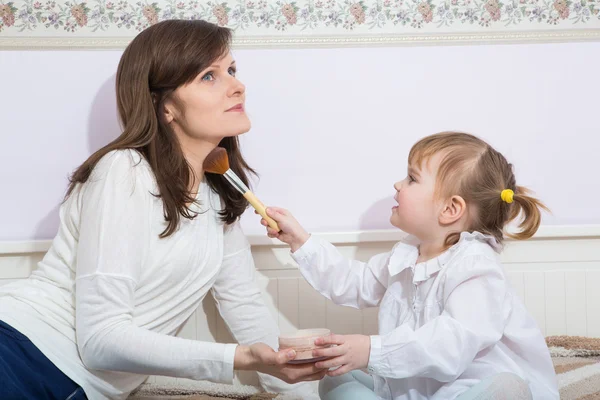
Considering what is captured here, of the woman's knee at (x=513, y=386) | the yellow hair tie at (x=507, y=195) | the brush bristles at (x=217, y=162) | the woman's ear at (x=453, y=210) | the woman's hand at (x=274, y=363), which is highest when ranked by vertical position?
the brush bristles at (x=217, y=162)

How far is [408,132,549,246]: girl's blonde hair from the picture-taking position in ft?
4.13

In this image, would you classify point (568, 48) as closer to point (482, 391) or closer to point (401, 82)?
point (401, 82)

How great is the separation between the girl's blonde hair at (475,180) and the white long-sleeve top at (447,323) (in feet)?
0.18

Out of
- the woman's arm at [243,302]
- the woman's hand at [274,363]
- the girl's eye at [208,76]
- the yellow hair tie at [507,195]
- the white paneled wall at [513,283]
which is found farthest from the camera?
the white paneled wall at [513,283]

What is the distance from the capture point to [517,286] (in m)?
1.65

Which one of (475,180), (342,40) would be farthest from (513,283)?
(342,40)

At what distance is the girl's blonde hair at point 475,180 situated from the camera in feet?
4.13

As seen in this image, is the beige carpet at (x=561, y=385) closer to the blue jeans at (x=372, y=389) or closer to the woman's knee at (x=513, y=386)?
the blue jeans at (x=372, y=389)

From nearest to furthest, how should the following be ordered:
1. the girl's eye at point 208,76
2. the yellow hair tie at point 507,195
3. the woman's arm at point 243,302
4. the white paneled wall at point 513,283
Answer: the yellow hair tie at point 507,195
the girl's eye at point 208,76
the woman's arm at point 243,302
the white paneled wall at point 513,283

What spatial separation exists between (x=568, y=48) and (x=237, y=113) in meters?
0.83

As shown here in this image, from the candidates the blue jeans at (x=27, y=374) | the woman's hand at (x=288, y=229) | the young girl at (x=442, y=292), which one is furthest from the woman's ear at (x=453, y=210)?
the blue jeans at (x=27, y=374)

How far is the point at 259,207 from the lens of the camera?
133 cm

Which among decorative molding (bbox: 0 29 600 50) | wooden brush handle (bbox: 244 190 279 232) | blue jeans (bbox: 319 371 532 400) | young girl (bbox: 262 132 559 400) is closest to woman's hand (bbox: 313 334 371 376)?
young girl (bbox: 262 132 559 400)

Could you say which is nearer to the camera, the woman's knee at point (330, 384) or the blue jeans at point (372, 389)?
the blue jeans at point (372, 389)
